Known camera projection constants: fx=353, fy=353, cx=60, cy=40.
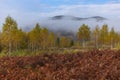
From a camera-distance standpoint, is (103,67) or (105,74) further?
(103,67)

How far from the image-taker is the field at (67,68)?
19.8 feet

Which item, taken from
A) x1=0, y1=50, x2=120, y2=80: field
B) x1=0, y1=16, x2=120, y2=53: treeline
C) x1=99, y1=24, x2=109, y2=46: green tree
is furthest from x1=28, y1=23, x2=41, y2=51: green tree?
x1=0, y1=50, x2=120, y2=80: field

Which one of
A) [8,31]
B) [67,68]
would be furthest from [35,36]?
[67,68]

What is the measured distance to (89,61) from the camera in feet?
25.0

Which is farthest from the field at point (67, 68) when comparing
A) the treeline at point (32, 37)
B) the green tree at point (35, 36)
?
the green tree at point (35, 36)

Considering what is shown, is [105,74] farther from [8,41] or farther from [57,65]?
[8,41]

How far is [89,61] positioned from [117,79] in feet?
6.17

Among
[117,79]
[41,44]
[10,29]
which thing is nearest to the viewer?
[117,79]

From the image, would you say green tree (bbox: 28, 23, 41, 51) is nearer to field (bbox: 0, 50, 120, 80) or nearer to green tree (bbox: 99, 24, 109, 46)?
green tree (bbox: 99, 24, 109, 46)

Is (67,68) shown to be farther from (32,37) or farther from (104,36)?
(104,36)

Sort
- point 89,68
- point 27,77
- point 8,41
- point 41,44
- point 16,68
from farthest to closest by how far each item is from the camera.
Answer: point 41,44
point 8,41
point 16,68
point 89,68
point 27,77

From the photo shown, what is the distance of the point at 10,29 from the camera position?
325ft

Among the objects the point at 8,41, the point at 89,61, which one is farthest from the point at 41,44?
the point at 89,61

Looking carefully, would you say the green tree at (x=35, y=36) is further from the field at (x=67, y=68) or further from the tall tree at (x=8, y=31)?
the field at (x=67, y=68)
